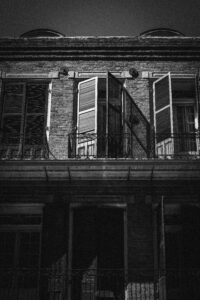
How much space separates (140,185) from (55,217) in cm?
228

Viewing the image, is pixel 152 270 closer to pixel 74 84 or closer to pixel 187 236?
pixel 187 236

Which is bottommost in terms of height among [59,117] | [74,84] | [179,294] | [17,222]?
[179,294]

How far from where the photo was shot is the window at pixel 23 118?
11.2 m

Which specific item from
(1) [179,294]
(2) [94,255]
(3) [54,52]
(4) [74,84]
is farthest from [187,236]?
(3) [54,52]

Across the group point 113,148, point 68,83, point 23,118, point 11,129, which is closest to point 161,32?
point 68,83

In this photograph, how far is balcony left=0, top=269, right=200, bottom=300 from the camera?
9648 mm

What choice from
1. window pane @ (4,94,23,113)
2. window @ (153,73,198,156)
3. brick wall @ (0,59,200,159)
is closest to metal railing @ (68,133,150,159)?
brick wall @ (0,59,200,159)

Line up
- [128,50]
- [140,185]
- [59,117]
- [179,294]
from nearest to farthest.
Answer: [179,294] < [140,185] < [59,117] < [128,50]

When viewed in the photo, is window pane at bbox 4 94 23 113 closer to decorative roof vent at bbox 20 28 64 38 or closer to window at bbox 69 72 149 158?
window at bbox 69 72 149 158

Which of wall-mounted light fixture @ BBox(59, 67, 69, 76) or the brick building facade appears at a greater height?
wall-mounted light fixture @ BBox(59, 67, 69, 76)

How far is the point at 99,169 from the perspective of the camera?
32.9 ft

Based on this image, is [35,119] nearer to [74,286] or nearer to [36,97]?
[36,97]

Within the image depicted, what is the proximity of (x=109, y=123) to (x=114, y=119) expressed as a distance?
1.03ft

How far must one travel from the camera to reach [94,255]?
1017 centimetres
